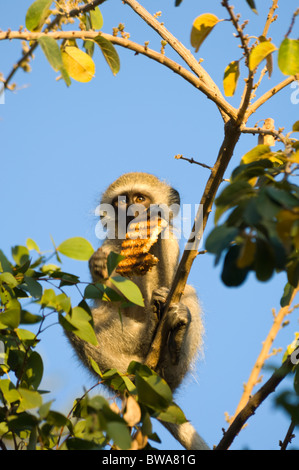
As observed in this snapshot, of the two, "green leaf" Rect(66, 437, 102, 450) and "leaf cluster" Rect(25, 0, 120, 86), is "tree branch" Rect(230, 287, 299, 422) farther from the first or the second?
"leaf cluster" Rect(25, 0, 120, 86)

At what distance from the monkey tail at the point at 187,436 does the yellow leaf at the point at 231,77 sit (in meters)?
2.26

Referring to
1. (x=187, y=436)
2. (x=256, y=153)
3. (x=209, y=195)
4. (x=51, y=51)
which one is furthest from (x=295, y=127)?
(x=187, y=436)

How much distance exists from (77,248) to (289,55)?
123 centimetres

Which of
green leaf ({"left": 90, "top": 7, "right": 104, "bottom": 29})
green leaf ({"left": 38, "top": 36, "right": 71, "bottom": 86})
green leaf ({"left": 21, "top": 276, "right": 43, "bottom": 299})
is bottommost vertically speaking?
green leaf ({"left": 21, "top": 276, "right": 43, "bottom": 299})

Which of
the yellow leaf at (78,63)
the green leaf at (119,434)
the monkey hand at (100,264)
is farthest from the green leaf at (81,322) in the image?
the monkey hand at (100,264)

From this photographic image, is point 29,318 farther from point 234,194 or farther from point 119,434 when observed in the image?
point 234,194

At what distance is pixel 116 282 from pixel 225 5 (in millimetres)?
1280

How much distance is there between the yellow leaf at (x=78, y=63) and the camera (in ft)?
9.31

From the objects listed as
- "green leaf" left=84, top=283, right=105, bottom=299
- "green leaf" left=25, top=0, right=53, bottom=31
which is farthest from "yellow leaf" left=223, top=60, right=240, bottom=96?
"green leaf" left=84, top=283, right=105, bottom=299

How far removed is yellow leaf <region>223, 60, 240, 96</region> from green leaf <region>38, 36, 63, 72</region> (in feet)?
3.33

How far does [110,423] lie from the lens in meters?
1.99

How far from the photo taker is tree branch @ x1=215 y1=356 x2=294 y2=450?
9.60 ft
